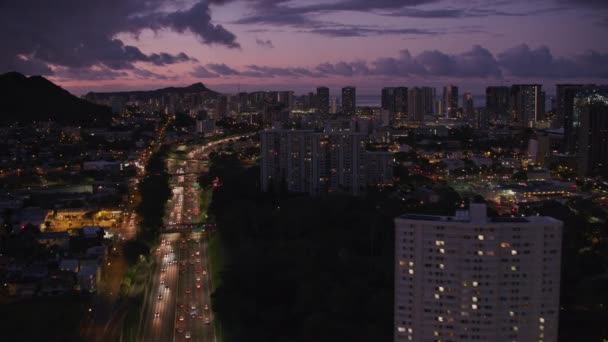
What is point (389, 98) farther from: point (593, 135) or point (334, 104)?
point (593, 135)

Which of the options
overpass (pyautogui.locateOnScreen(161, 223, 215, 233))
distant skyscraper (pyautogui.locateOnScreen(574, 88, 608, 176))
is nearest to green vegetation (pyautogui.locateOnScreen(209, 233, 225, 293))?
overpass (pyautogui.locateOnScreen(161, 223, 215, 233))

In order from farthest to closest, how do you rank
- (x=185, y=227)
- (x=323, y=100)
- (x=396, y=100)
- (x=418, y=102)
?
1. (x=323, y=100)
2. (x=396, y=100)
3. (x=418, y=102)
4. (x=185, y=227)

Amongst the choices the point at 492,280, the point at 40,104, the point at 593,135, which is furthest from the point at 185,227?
the point at 40,104

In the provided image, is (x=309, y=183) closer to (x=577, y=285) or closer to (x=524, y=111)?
(x=577, y=285)

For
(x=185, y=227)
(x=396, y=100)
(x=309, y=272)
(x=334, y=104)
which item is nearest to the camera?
(x=309, y=272)

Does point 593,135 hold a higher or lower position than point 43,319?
higher

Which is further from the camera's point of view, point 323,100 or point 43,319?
point 323,100

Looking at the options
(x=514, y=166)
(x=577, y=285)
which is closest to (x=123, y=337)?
(x=577, y=285)

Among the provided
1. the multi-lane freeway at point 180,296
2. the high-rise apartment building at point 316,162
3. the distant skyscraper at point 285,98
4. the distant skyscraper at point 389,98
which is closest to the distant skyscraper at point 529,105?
the distant skyscraper at point 389,98
